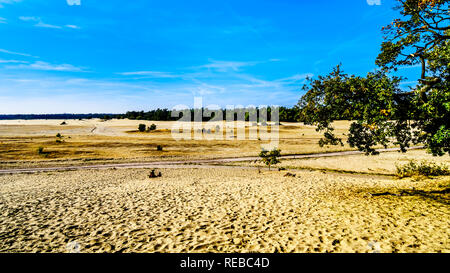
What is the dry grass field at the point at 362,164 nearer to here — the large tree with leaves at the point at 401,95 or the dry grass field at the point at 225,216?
the dry grass field at the point at 225,216

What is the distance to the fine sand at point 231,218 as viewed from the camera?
27.9 ft

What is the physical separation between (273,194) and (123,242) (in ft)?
32.9

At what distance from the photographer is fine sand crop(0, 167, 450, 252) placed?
8492 millimetres

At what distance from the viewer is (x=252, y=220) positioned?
10898 mm

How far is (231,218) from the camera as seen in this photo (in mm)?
11227

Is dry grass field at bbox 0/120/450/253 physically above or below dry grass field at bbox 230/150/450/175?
above

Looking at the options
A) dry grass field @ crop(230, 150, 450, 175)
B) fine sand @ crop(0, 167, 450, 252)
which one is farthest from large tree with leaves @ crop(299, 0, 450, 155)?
dry grass field @ crop(230, 150, 450, 175)

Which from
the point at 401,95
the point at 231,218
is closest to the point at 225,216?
the point at 231,218

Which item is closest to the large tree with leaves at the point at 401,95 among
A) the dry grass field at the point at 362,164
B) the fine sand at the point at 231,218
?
the fine sand at the point at 231,218

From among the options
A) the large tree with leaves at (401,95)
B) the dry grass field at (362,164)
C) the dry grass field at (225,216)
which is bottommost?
the dry grass field at (362,164)

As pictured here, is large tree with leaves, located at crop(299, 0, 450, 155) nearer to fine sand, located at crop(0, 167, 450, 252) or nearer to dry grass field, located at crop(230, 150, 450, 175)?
fine sand, located at crop(0, 167, 450, 252)

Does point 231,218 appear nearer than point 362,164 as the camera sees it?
Yes

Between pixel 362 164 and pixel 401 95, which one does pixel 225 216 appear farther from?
pixel 362 164
